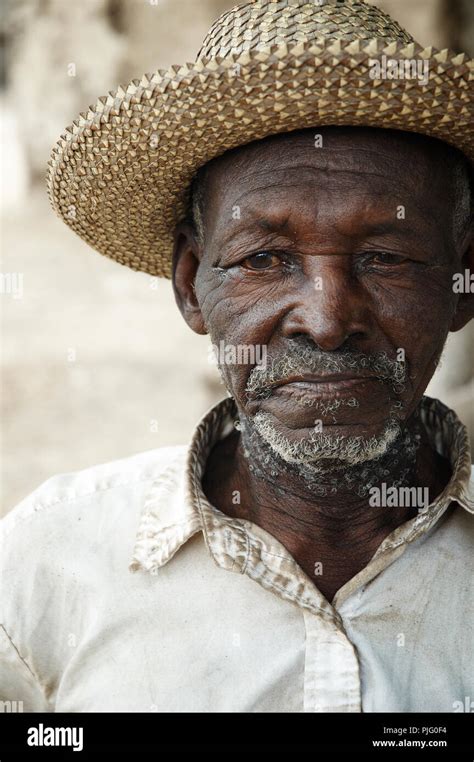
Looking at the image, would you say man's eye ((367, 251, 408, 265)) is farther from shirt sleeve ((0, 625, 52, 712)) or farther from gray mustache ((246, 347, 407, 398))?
shirt sleeve ((0, 625, 52, 712))

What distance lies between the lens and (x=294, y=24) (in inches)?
76.4

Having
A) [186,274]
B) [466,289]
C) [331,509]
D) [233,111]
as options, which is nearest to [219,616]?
[331,509]

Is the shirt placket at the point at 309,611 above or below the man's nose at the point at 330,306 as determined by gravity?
below

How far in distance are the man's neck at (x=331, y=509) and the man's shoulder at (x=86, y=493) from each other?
0.23m

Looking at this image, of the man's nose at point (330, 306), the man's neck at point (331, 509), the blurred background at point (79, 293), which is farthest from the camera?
the blurred background at point (79, 293)

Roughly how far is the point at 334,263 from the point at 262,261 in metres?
0.17

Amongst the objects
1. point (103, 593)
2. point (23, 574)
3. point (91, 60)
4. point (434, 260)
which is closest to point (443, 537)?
point (434, 260)

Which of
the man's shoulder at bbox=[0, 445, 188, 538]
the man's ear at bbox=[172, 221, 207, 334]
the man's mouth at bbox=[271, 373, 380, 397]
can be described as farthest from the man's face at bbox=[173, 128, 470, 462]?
the man's shoulder at bbox=[0, 445, 188, 538]

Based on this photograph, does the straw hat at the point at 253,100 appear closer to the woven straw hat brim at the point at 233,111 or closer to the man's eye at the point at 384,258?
the woven straw hat brim at the point at 233,111

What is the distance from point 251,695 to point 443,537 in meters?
0.55

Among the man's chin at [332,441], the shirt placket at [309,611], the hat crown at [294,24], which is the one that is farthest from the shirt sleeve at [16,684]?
the hat crown at [294,24]

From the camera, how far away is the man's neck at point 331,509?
214 cm
